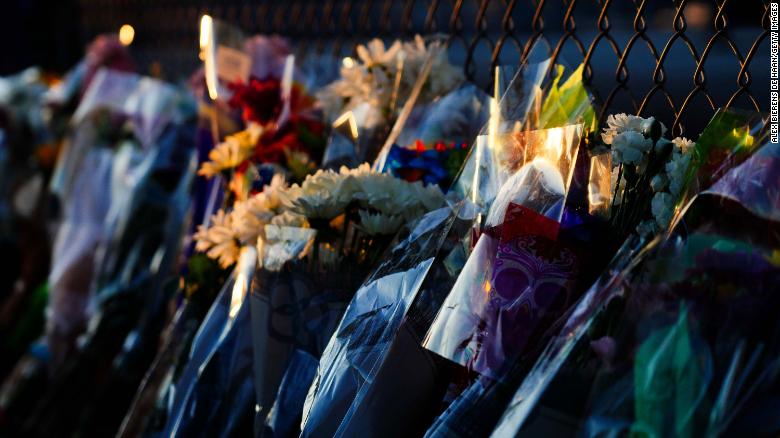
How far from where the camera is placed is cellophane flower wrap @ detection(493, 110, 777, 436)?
115cm

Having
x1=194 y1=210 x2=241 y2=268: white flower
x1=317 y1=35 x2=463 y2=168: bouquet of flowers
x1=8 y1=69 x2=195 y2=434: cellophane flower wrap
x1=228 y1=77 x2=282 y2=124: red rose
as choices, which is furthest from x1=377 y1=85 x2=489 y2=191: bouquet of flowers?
x1=8 y1=69 x2=195 y2=434: cellophane flower wrap

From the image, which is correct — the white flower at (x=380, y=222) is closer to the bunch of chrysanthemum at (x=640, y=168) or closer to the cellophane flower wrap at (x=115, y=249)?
the bunch of chrysanthemum at (x=640, y=168)

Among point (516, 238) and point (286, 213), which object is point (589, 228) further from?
point (286, 213)

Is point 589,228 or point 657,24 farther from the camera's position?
point 657,24

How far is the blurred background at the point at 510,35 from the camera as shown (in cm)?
212

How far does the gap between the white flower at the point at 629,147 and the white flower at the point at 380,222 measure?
1.77 ft

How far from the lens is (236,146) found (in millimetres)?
2664

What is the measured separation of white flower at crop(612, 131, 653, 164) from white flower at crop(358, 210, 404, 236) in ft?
1.77

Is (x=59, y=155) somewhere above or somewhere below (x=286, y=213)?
below

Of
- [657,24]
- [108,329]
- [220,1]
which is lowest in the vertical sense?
[108,329]

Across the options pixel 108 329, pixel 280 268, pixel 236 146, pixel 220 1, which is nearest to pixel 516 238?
pixel 280 268

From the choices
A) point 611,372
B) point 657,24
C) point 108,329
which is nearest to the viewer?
point 611,372

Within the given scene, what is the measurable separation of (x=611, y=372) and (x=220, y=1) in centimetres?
375

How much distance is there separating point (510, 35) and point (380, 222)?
1024mm
